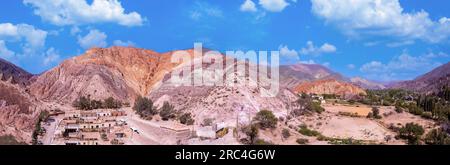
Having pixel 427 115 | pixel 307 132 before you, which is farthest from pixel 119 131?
pixel 427 115

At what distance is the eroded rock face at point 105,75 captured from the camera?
70.6m

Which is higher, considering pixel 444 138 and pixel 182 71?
pixel 182 71

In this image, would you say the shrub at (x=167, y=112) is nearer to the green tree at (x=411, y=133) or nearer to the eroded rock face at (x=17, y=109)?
the eroded rock face at (x=17, y=109)

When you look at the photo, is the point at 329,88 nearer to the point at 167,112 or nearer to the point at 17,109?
the point at 167,112

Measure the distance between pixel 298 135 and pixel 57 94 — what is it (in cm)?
4312

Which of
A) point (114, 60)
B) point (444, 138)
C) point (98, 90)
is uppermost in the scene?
point (114, 60)

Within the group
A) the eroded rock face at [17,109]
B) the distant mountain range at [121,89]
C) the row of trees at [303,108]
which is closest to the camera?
the eroded rock face at [17,109]

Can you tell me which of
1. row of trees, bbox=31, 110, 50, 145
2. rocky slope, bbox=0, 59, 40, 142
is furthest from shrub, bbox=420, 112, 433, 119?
rocky slope, bbox=0, 59, 40, 142

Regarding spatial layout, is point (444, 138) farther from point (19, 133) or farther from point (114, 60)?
point (114, 60)

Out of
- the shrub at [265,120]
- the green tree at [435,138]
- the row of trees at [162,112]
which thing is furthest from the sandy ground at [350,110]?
the shrub at [265,120]

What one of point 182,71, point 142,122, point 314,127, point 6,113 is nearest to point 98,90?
point 182,71

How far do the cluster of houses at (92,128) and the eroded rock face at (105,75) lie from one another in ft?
61.2
